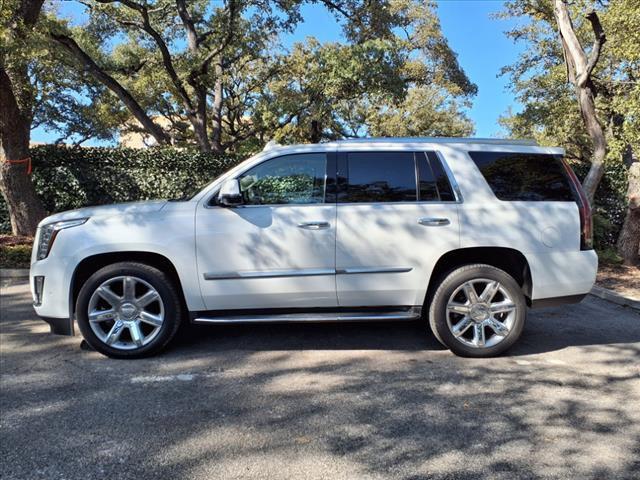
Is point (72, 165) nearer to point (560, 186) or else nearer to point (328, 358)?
point (328, 358)

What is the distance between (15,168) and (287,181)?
837cm

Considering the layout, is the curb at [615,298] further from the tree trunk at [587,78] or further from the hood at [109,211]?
the hood at [109,211]

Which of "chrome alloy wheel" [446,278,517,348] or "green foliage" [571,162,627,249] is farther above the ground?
"green foliage" [571,162,627,249]

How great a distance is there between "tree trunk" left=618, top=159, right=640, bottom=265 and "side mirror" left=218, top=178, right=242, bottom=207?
7.97 m

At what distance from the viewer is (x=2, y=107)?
984 centimetres

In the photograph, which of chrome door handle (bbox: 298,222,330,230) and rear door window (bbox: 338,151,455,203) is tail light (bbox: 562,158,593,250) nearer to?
rear door window (bbox: 338,151,455,203)

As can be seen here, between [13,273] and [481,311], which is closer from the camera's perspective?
[481,311]

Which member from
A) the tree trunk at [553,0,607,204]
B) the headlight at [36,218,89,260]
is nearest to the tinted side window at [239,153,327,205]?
the headlight at [36,218,89,260]

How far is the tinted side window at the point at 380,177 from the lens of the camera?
176 inches

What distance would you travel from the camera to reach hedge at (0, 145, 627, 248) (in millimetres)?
12133

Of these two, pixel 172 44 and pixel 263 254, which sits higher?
pixel 172 44

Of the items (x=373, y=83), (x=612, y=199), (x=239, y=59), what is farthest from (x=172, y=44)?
(x=612, y=199)

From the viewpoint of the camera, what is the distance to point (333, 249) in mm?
4344

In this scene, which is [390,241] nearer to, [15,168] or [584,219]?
[584,219]
